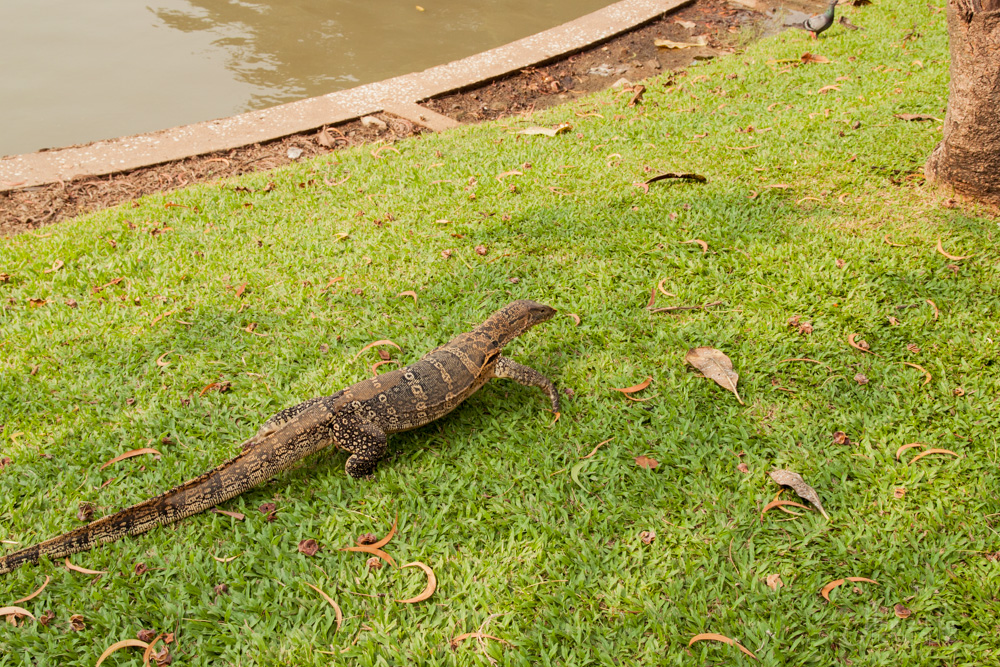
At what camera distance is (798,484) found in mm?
3203

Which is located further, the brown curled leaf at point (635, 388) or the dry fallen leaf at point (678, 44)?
the dry fallen leaf at point (678, 44)

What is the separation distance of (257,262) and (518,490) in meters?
3.18

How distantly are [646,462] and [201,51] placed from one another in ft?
32.3

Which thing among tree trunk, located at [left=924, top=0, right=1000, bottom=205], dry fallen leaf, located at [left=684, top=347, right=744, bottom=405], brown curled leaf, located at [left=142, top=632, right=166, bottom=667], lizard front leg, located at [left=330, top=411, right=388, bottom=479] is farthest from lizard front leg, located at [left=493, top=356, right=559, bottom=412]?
tree trunk, located at [left=924, top=0, right=1000, bottom=205]

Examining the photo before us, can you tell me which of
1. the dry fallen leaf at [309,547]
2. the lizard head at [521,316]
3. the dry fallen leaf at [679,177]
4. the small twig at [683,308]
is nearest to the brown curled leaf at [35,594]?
the dry fallen leaf at [309,547]

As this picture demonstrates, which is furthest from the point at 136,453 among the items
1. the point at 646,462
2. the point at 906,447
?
the point at 906,447

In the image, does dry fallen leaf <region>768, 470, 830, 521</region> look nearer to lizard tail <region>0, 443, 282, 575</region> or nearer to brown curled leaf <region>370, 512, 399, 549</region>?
brown curled leaf <region>370, 512, 399, 549</region>

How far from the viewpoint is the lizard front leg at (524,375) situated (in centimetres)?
377

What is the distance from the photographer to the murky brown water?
841 cm

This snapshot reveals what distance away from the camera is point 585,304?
4.52m

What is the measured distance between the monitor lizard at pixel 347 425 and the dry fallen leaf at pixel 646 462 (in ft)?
1.92

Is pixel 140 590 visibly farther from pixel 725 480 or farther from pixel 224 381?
pixel 725 480

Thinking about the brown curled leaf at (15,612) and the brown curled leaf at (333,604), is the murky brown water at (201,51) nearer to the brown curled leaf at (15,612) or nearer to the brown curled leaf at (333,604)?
the brown curled leaf at (15,612)

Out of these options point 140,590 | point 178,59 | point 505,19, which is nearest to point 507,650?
point 140,590
